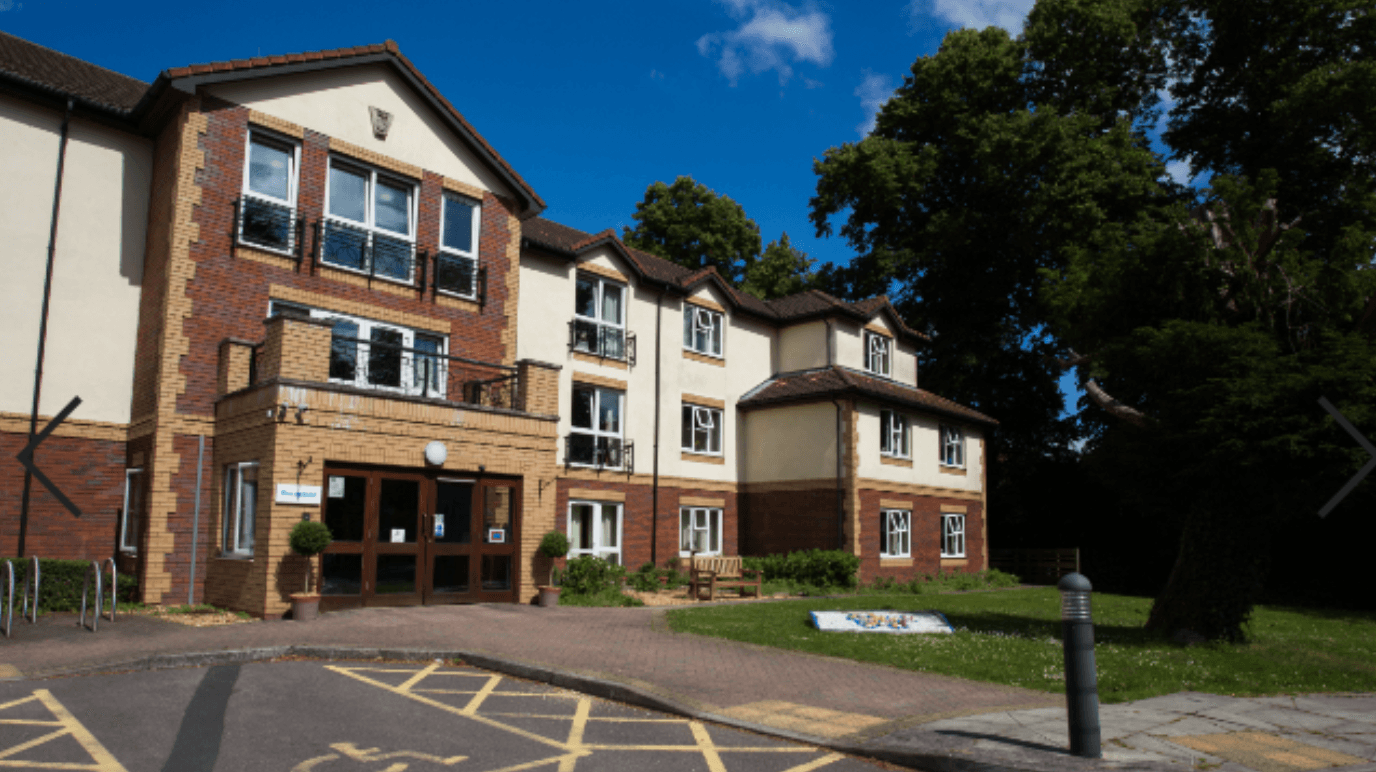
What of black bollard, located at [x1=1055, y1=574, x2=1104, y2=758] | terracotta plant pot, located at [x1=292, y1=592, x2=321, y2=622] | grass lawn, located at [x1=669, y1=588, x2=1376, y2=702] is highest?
black bollard, located at [x1=1055, y1=574, x2=1104, y2=758]

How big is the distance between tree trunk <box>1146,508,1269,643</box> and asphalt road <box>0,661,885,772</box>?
8.62 m

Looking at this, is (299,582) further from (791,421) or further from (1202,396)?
(791,421)

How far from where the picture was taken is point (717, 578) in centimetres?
2025

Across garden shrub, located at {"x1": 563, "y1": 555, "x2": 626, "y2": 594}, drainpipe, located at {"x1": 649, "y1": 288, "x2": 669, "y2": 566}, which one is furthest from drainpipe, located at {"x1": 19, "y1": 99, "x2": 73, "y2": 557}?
drainpipe, located at {"x1": 649, "y1": 288, "x2": 669, "y2": 566}

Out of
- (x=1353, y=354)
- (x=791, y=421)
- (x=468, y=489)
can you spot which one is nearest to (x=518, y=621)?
(x=468, y=489)

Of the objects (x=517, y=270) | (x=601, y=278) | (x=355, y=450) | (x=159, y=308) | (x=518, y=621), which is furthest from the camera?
(x=601, y=278)

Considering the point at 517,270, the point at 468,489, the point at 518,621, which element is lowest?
the point at 518,621

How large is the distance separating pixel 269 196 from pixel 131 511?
5.99 m

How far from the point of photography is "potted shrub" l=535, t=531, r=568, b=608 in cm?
1588

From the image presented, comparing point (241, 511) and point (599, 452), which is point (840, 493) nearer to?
point (599, 452)

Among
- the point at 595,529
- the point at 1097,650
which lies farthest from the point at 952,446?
the point at 1097,650

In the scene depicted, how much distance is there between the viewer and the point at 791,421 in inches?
1037

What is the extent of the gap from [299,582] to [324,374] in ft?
10.6

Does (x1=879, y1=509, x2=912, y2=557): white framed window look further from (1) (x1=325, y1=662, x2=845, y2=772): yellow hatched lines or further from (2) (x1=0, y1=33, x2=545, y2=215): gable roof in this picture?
(1) (x1=325, y1=662, x2=845, y2=772): yellow hatched lines
